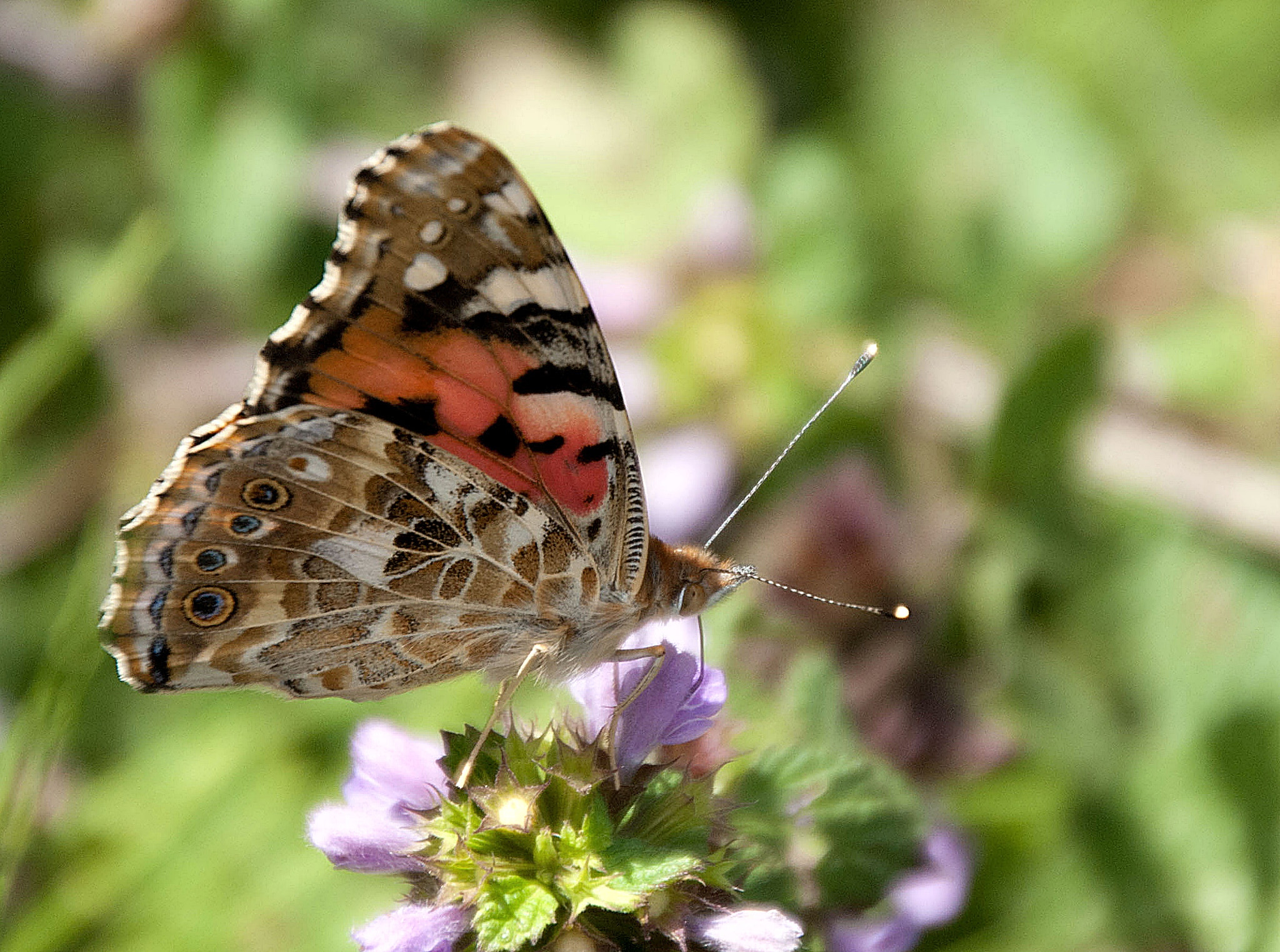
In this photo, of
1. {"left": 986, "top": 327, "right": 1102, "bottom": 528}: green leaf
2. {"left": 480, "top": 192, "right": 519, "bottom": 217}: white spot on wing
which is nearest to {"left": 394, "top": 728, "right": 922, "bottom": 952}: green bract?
{"left": 480, "top": 192, "right": 519, "bottom": 217}: white spot on wing

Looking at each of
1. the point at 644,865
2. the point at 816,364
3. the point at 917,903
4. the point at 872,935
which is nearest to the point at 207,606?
the point at 644,865

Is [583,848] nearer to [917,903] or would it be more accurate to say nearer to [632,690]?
[632,690]

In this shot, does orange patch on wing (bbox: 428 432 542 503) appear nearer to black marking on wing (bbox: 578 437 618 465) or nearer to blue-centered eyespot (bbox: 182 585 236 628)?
black marking on wing (bbox: 578 437 618 465)

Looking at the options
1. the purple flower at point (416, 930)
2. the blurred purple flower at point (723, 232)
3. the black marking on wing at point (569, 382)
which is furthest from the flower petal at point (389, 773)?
the blurred purple flower at point (723, 232)

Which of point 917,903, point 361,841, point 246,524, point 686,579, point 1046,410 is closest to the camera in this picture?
point 361,841

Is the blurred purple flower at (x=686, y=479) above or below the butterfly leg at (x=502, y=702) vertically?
below

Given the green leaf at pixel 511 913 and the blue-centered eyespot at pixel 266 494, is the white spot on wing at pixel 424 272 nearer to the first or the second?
the blue-centered eyespot at pixel 266 494
